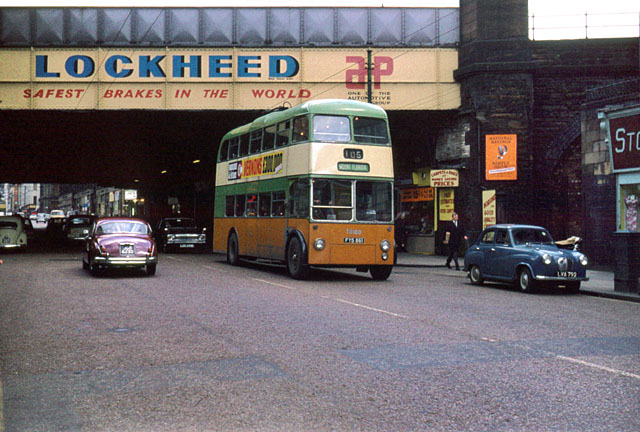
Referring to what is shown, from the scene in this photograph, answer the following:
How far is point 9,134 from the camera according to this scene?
103 ft

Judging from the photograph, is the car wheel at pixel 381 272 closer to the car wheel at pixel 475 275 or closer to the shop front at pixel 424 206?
the car wheel at pixel 475 275

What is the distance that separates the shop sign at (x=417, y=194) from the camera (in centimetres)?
2777

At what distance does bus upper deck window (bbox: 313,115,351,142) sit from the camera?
15.7 m

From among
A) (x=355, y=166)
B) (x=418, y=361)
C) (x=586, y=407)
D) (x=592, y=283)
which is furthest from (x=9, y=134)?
(x=586, y=407)

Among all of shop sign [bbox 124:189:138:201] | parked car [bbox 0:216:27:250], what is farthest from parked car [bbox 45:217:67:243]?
shop sign [bbox 124:189:138:201]

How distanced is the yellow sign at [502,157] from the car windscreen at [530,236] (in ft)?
30.4

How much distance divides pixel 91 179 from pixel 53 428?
57.2 meters

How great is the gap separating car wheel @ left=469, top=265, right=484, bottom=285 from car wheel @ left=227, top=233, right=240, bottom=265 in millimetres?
7891

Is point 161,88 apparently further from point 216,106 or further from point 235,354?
point 235,354

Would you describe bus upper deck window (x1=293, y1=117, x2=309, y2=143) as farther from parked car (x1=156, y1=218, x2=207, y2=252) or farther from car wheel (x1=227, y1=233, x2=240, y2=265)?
parked car (x1=156, y1=218, x2=207, y2=252)

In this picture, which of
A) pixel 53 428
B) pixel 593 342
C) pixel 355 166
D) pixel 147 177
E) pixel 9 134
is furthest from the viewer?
pixel 147 177

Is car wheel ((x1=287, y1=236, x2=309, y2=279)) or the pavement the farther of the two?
car wheel ((x1=287, y1=236, x2=309, y2=279))

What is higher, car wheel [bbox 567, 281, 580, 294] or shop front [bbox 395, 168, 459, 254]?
shop front [bbox 395, 168, 459, 254]

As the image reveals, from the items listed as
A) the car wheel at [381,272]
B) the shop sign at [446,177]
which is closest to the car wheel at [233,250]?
the car wheel at [381,272]
